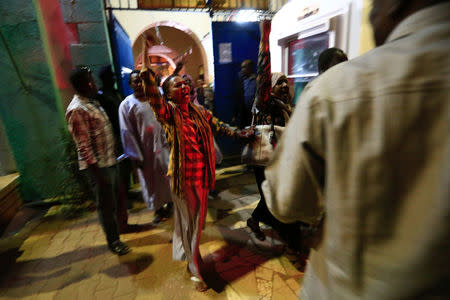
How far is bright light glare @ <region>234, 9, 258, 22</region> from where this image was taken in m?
5.76

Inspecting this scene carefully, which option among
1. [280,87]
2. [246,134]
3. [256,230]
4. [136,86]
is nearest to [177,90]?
[246,134]

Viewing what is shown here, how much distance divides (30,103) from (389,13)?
4927mm

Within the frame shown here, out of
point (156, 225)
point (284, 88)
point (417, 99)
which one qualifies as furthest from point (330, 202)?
point (156, 225)

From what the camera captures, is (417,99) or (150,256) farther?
(150,256)

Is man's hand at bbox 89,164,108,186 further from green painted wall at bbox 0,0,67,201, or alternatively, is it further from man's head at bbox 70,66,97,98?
green painted wall at bbox 0,0,67,201

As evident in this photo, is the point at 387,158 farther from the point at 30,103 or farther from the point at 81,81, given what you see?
the point at 30,103

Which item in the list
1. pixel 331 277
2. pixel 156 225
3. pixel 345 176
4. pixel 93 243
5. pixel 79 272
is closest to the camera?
pixel 345 176

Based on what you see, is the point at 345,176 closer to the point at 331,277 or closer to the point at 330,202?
the point at 330,202

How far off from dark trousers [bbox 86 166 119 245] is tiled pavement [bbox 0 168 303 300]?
40 cm

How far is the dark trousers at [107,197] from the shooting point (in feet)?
8.78

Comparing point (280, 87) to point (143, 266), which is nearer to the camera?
point (143, 266)

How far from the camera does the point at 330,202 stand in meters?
0.76

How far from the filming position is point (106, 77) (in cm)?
407

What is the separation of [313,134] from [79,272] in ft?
10.2
